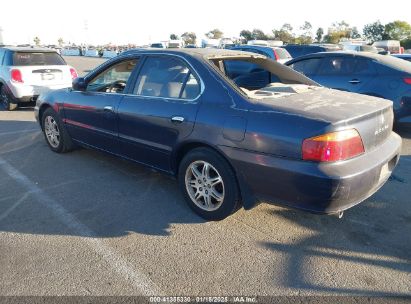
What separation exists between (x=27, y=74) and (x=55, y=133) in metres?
3.89

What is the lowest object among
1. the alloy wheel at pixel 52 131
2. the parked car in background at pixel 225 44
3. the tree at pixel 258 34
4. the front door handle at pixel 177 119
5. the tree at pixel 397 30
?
the alloy wheel at pixel 52 131

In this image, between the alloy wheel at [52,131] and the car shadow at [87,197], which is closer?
the car shadow at [87,197]

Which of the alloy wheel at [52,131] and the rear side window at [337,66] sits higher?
the rear side window at [337,66]

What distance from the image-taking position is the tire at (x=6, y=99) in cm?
863

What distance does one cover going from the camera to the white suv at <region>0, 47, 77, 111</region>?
8.32m

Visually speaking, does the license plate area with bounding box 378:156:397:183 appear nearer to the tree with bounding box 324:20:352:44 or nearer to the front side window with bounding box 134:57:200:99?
the front side window with bounding box 134:57:200:99

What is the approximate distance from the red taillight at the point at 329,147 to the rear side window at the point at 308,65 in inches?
189

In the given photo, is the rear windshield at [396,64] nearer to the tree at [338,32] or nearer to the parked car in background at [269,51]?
the parked car in background at [269,51]

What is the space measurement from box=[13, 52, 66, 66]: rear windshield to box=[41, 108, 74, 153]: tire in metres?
3.83

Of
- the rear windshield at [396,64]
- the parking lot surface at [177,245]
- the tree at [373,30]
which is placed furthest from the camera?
the tree at [373,30]

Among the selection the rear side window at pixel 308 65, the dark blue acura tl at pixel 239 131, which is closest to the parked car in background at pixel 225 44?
the rear side window at pixel 308 65

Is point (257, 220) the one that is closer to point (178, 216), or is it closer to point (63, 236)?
point (178, 216)

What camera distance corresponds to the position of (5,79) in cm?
849

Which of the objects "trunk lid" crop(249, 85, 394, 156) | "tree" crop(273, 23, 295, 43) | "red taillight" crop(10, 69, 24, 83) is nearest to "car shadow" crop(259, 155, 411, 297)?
"trunk lid" crop(249, 85, 394, 156)
